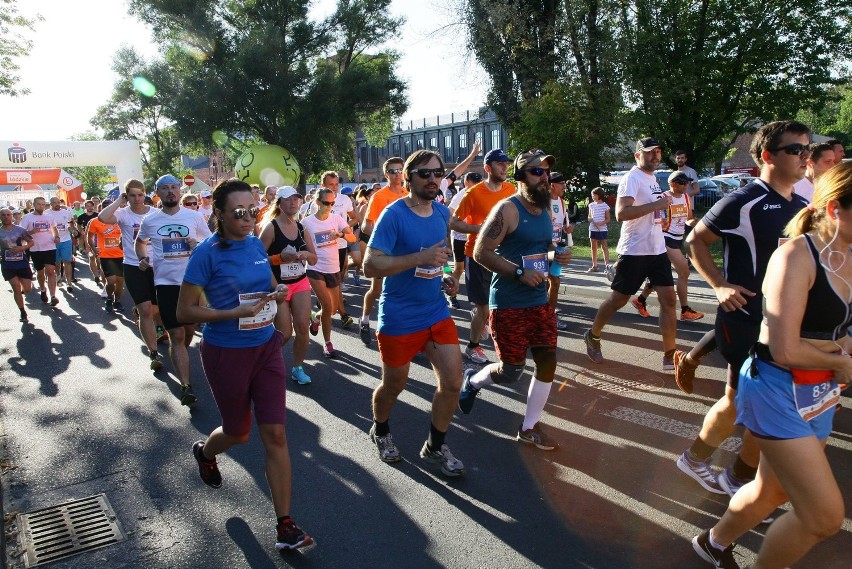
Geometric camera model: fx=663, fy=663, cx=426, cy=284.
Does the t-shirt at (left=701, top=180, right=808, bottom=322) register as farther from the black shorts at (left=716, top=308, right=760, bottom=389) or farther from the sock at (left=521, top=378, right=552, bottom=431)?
the sock at (left=521, top=378, right=552, bottom=431)

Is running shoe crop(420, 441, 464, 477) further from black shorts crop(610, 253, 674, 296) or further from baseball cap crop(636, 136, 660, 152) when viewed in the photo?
baseball cap crop(636, 136, 660, 152)

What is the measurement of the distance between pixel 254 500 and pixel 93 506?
1.01 meters

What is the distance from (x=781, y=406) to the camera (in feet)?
8.02

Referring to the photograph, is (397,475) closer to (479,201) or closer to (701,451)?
(701,451)

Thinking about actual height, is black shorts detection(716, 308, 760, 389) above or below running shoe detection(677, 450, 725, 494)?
above

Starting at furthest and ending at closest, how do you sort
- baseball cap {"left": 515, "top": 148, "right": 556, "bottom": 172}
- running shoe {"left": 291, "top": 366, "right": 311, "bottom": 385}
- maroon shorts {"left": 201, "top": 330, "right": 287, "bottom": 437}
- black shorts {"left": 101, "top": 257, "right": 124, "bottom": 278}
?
1. black shorts {"left": 101, "top": 257, "right": 124, "bottom": 278}
2. running shoe {"left": 291, "top": 366, "right": 311, "bottom": 385}
3. baseball cap {"left": 515, "top": 148, "right": 556, "bottom": 172}
4. maroon shorts {"left": 201, "top": 330, "right": 287, "bottom": 437}

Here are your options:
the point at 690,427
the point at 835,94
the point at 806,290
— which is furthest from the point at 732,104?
the point at 806,290

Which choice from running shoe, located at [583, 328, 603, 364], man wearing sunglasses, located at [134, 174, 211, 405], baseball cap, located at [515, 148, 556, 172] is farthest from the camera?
running shoe, located at [583, 328, 603, 364]

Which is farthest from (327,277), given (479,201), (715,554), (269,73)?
(269,73)

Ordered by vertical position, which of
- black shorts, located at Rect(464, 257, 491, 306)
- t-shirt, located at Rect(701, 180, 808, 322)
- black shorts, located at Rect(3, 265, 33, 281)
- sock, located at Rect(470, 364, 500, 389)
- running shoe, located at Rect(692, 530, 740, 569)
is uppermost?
t-shirt, located at Rect(701, 180, 808, 322)

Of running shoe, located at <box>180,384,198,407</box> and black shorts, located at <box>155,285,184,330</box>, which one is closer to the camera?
running shoe, located at <box>180,384,198,407</box>

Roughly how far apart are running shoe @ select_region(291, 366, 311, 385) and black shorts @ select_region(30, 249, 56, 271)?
8.40 metres

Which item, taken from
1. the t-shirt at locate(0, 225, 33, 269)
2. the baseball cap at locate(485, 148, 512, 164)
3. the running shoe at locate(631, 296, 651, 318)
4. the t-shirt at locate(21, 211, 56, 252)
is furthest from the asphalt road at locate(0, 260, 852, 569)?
the t-shirt at locate(21, 211, 56, 252)

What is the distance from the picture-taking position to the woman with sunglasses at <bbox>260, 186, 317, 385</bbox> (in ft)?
19.7
